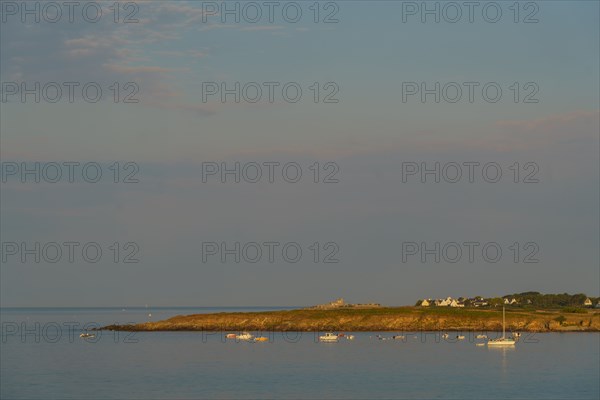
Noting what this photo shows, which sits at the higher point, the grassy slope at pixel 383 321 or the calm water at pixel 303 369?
the grassy slope at pixel 383 321

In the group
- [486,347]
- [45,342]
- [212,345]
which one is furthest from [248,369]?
[45,342]

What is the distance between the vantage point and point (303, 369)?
10125 cm

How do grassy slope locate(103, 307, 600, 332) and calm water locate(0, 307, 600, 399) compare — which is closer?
calm water locate(0, 307, 600, 399)

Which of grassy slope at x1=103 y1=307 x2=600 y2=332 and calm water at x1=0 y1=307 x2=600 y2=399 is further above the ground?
grassy slope at x1=103 y1=307 x2=600 y2=332

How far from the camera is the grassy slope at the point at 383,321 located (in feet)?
531

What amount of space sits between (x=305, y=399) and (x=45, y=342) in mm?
93139

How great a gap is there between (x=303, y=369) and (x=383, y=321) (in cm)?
6914

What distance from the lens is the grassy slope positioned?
162 meters

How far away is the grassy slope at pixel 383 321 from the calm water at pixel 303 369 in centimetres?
1129

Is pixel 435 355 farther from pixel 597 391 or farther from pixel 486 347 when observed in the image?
pixel 597 391

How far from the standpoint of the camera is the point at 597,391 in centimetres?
8175

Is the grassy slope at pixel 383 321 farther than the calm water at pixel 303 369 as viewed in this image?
Yes

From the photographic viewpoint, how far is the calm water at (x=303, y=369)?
8100 centimetres

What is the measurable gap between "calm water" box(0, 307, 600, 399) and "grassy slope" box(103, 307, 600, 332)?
11285mm
